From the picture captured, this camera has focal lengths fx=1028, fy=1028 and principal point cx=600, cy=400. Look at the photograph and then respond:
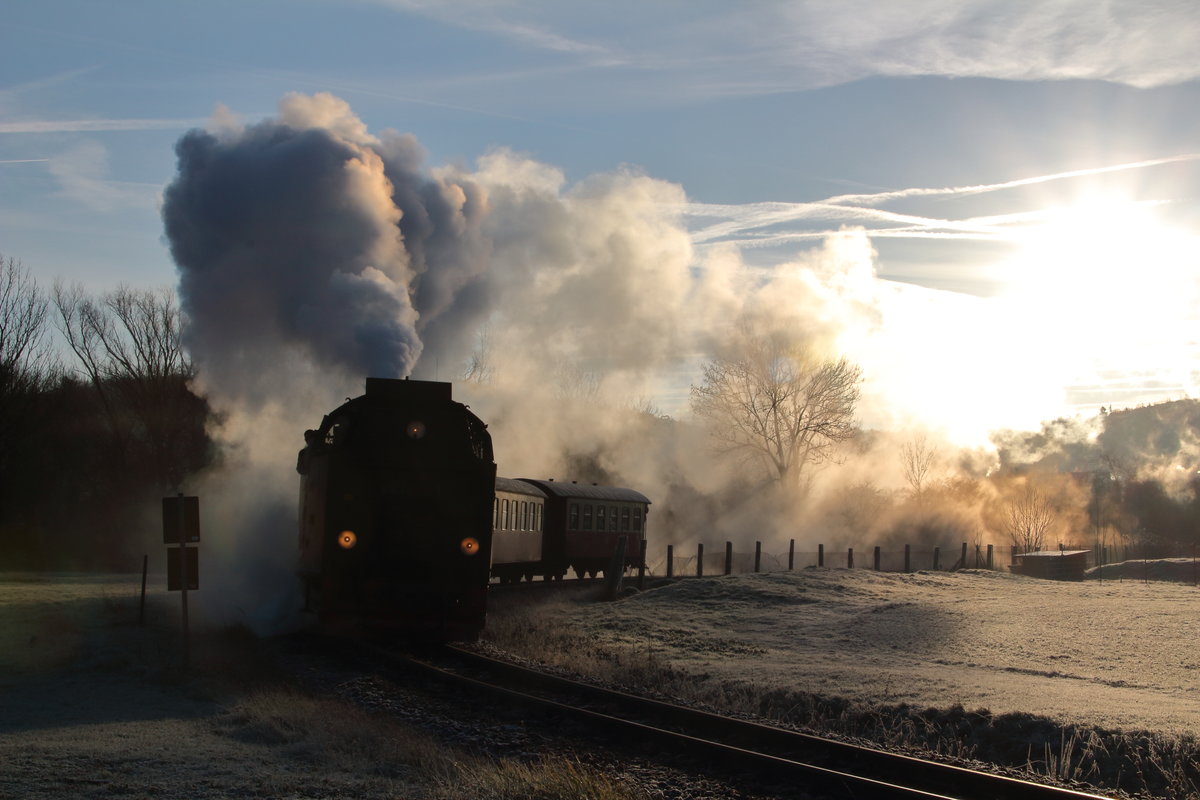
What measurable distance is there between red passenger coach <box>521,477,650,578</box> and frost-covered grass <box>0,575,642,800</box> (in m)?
15.4

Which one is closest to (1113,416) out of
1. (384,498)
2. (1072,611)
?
(1072,611)

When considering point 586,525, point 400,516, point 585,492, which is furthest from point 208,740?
point 585,492

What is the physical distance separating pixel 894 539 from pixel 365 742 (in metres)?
55.0

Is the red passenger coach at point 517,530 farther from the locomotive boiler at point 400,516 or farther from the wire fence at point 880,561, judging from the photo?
the wire fence at point 880,561

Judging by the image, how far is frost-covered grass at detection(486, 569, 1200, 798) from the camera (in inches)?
384

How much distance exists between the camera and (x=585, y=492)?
106ft

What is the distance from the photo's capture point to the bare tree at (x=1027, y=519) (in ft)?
222

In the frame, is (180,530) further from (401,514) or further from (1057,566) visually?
(1057,566)

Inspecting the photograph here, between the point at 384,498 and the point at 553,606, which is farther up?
the point at 384,498

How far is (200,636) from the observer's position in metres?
16.5

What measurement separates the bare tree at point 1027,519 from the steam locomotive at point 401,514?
59.5 meters

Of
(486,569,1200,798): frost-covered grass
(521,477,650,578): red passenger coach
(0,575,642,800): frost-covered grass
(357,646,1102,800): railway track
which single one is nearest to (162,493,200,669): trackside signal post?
(0,575,642,800): frost-covered grass

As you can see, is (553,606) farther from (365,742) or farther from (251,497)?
(365,742)

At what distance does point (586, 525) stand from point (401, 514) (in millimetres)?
17523
